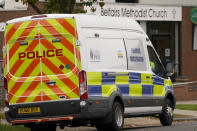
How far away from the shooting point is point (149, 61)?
1680 centimetres

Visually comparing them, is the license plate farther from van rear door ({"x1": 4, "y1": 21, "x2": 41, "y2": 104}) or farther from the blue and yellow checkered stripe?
the blue and yellow checkered stripe

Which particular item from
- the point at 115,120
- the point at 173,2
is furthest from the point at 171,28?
the point at 115,120

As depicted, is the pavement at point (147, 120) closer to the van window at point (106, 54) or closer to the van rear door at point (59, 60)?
the van window at point (106, 54)

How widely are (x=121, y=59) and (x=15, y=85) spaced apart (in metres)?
2.57

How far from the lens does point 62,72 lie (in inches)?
542

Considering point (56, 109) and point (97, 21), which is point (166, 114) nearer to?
point (97, 21)

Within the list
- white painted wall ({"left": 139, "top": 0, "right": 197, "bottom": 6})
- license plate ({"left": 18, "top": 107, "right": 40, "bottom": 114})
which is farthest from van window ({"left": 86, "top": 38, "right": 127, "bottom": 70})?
white painted wall ({"left": 139, "top": 0, "right": 197, "bottom": 6})

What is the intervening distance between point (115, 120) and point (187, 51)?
19204 mm

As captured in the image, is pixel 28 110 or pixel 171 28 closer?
pixel 28 110

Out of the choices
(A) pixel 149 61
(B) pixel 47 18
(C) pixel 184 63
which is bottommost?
(C) pixel 184 63

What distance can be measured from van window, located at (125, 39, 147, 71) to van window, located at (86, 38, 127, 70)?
26 cm

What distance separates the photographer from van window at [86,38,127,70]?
14164 millimetres

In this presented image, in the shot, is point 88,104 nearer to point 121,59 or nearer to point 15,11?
point 121,59

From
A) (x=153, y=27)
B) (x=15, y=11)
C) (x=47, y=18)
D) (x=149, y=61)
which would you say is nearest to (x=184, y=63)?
(x=153, y=27)
